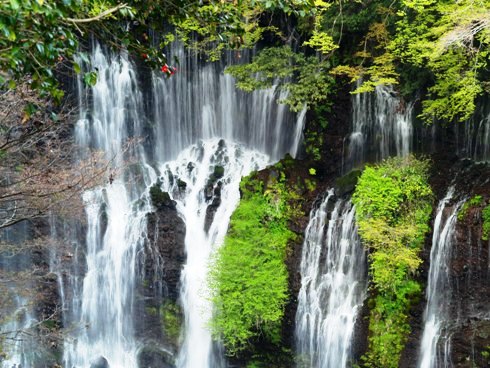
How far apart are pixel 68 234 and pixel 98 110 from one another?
4834 millimetres

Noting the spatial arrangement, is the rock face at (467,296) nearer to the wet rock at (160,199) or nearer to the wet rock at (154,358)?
the wet rock at (154,358)

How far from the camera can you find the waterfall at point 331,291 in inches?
523

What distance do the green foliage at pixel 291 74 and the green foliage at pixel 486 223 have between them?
18.6 ft

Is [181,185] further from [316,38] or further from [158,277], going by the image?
[316,38]

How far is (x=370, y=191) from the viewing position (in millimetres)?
13859

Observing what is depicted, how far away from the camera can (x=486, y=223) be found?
→ 38.8 ft

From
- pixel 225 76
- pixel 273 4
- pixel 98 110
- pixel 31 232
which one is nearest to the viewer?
pixel 273 4

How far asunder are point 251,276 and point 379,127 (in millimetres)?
6082

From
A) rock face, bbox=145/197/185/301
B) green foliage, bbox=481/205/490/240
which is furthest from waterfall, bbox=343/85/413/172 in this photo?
rock face, bbox=145/197/185/301

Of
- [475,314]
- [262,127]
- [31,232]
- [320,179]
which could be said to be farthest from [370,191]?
[31,232]

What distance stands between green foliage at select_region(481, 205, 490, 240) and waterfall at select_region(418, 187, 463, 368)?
2.17 feet

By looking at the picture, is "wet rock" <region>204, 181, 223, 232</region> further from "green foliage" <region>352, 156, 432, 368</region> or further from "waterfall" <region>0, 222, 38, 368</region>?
"waterfall" <region>0, 222, 38, 368</region>

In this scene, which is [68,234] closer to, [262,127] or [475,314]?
[262,127]

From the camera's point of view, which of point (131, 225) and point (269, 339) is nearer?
point (269, 339)
